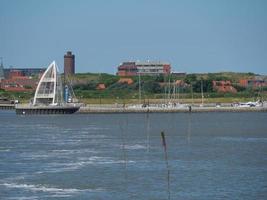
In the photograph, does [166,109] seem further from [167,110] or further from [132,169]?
[132,169]

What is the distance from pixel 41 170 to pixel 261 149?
20.2 meters

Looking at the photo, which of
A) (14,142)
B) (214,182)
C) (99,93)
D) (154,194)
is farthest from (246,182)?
(99,93)

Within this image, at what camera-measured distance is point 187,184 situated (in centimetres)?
4091

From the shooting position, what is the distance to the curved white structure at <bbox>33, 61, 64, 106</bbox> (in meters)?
157

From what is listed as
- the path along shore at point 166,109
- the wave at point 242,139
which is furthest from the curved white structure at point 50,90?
the wave at point 242,139

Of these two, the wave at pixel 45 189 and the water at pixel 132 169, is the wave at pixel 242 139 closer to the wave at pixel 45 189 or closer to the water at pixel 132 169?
the water at pixel 132 169

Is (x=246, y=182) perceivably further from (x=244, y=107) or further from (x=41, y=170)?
(x=244, y=107)

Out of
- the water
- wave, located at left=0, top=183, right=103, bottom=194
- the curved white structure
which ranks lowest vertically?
wave, located at left=0, top=183, right=103, bottom=194

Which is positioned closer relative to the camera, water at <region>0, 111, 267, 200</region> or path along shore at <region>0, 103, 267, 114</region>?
water at <region>0, 111, 267, 200</region>

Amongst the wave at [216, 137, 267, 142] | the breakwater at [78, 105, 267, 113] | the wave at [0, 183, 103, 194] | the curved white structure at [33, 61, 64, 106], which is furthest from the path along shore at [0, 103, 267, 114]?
the wave at [0, 183, 103, 194]

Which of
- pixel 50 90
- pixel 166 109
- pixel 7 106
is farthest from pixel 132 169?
pixel 7 106

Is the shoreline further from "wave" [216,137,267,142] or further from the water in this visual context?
the water

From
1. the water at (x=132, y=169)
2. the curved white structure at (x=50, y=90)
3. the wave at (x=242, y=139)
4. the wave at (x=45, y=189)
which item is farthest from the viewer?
the curved white structure at (x=50, y=90)

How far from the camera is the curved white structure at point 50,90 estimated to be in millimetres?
157000
